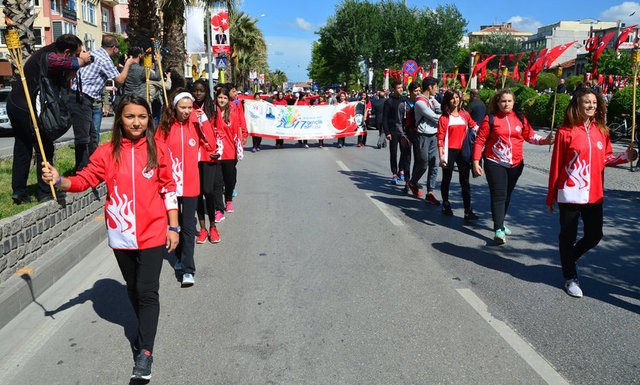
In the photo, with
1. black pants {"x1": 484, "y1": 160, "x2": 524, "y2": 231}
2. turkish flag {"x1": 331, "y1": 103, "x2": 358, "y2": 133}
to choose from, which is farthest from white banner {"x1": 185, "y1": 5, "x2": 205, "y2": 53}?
black pants {"x1": 484, "y1": 160, "x2": 524, "y2": 231}

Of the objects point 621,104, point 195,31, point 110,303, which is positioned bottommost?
point 110,303

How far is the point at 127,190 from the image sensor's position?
3623 millimetres

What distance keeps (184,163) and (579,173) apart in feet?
11.1

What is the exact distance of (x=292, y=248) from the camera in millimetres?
6617

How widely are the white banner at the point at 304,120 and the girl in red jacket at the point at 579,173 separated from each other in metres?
14.4

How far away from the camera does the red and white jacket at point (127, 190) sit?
3617 mm

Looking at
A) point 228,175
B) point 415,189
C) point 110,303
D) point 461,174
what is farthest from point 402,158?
point 110,303

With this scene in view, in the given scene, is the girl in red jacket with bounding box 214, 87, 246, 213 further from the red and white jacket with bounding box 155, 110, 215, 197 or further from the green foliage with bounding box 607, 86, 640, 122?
the green foliage with bounding box 607, 86, 640, 122

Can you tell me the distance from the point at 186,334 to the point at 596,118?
12.5ft

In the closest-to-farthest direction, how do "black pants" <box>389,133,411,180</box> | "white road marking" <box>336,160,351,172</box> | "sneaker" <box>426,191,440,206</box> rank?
"sneaker" <box>426,191,440,206</box>, "black pants" <box>389,133,411,180</box>, "white road marking" <box>336,160,351,172</box>

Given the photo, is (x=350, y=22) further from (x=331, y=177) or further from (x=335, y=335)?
(x=335, y=335)

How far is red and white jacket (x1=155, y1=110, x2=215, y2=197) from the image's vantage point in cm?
533

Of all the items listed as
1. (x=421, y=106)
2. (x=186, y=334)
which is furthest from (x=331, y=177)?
(x=186, y=334)

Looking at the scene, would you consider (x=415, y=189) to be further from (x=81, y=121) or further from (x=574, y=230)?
(x=81, y=121)
